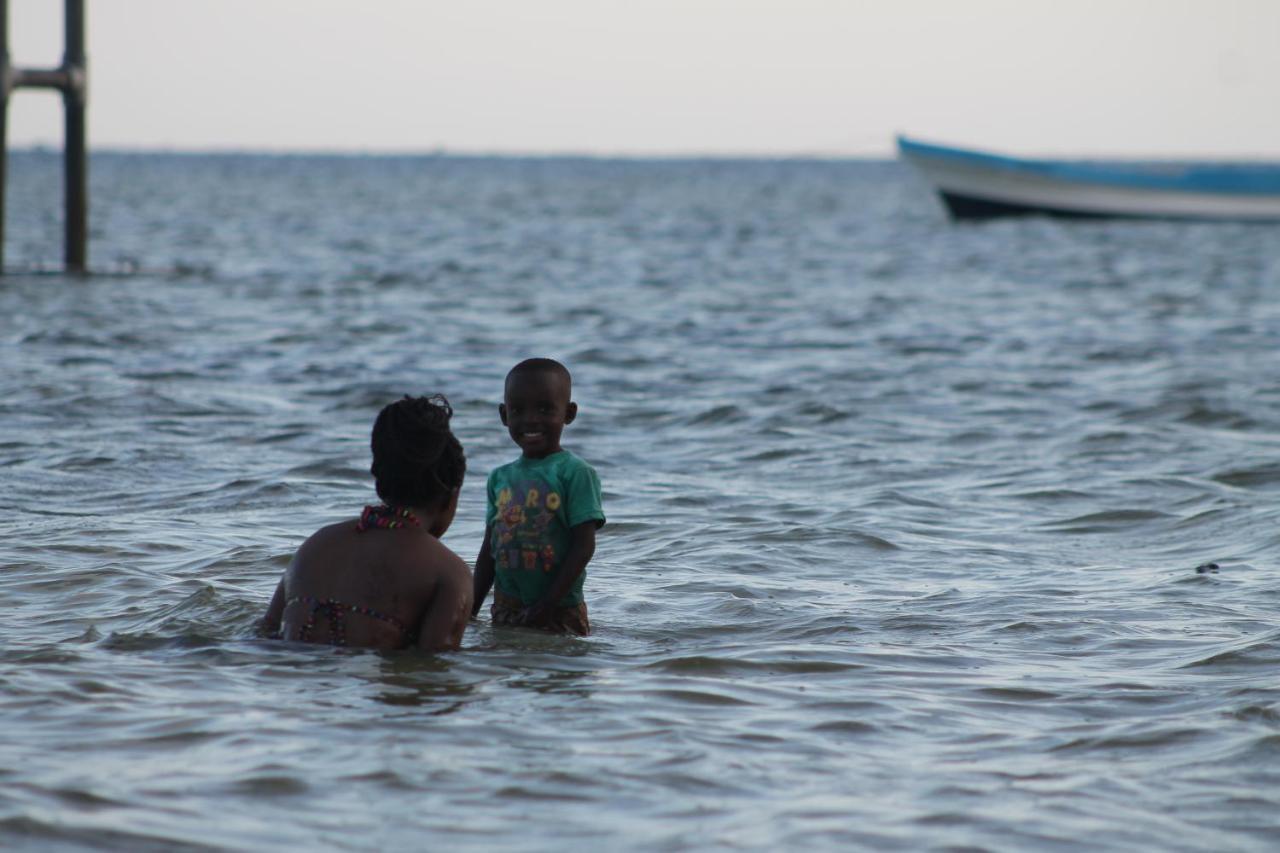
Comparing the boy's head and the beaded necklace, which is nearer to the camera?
the beaded necklace

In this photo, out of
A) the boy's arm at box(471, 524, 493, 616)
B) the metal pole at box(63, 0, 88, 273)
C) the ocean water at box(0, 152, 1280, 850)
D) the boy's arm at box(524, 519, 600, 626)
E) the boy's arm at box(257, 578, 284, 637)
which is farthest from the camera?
the metal pole at box(63, 0, 88, 273)

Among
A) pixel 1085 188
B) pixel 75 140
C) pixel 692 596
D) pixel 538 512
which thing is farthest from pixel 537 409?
pixel 1085 188

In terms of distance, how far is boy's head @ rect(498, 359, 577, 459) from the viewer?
4930mm

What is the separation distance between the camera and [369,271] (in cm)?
2662

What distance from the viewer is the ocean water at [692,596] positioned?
3.75 m

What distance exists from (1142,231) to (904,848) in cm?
5246

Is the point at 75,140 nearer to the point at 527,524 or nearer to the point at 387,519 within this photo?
the point at 527,524

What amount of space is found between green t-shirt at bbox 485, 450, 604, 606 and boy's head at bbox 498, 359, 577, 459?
85 mm

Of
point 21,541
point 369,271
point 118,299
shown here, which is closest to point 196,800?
point 21,541

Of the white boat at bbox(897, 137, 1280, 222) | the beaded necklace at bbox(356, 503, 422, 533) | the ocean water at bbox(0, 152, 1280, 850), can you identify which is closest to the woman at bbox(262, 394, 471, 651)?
the beaded necklace at bbox(356, 503, 422, 533)

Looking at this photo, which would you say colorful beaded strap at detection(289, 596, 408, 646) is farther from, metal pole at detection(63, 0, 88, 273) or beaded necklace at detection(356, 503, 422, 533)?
metal pole at detection(63, 0, 88, 273)

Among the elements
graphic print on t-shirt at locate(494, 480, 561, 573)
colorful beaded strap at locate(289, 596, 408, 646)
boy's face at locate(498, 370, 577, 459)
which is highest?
boy's face at locate(498, 370, 577, 459)

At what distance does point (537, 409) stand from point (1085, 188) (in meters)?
51.6

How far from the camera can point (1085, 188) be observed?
176 feet
